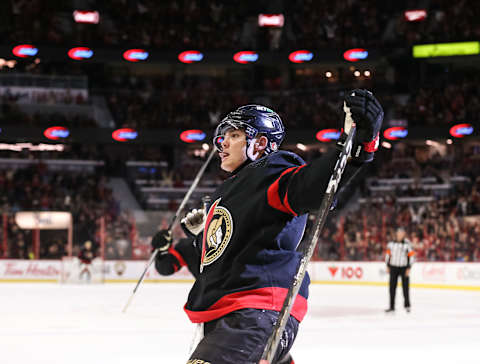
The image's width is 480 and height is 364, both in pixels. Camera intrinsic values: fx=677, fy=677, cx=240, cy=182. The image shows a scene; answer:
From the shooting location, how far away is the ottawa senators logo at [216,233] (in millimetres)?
2338

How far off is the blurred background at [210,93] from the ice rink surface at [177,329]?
5.71 meters

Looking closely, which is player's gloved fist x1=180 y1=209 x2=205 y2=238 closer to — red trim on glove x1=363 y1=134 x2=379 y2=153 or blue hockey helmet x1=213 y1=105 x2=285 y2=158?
blue hockey helmet x1=213 y1=105 x2=285 y2=158

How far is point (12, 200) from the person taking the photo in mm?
20547

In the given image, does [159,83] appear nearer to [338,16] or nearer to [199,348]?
[338,16]

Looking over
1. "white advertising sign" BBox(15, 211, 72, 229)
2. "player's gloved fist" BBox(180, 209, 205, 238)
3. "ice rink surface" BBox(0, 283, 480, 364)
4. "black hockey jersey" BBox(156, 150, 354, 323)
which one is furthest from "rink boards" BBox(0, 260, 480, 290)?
"black hockey jersey" BBox(156, 150, 354, 323)

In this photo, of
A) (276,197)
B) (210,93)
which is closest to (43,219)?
(210,93)

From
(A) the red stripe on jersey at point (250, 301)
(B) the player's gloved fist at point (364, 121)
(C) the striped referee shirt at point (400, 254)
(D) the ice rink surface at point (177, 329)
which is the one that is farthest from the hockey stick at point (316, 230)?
(C) the striped referee shirt at point (400, 254)

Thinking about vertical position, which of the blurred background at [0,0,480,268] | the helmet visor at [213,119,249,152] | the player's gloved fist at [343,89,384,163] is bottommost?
the player's gloved fist at [343,89,384,163]

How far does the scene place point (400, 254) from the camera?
1076 centimetres

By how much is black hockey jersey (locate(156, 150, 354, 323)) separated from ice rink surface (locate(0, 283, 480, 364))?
3.82 meters

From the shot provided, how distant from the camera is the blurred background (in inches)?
864

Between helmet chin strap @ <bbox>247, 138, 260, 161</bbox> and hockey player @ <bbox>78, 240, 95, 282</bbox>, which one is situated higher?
hockey player @ <bbox>78, 240, 95, 282</bbox>

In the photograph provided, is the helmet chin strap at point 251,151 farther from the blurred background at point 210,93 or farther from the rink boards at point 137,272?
the blurred background at point 210,93

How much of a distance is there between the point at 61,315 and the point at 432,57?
61.7ft
